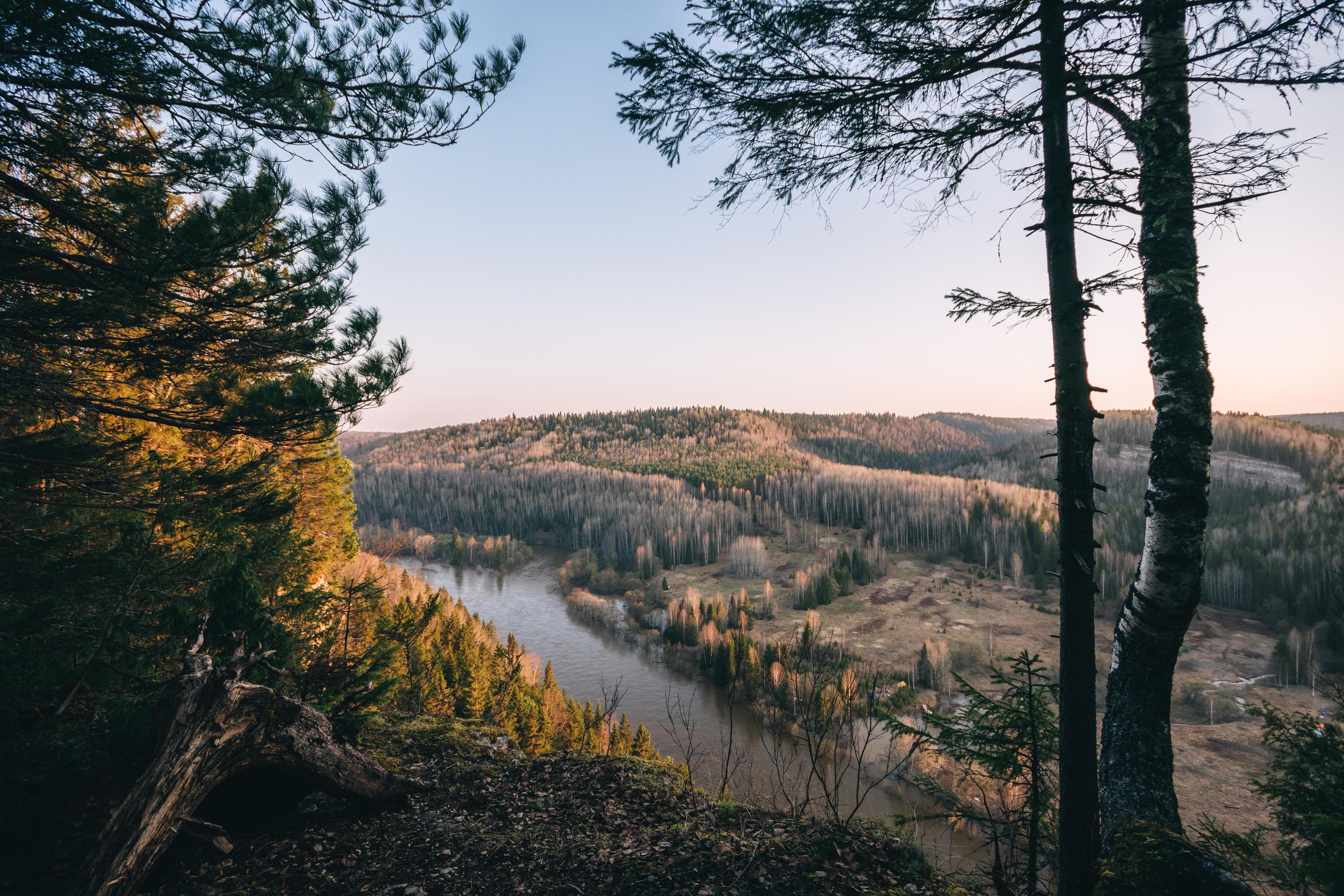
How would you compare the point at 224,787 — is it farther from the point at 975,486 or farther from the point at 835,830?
the point at 975,486

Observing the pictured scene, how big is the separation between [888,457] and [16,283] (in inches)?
7210

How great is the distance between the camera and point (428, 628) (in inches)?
827

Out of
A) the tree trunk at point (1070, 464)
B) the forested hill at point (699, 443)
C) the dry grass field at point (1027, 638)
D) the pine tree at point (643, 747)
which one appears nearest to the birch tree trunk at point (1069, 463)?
the tree trunk at point (1070, 464)

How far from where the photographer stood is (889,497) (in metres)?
100

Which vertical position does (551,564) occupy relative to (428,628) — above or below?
below

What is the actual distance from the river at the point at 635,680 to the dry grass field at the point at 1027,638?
42.4ft

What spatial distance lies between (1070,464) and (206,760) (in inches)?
271

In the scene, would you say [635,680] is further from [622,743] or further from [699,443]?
[699,443]

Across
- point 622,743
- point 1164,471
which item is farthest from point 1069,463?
point 622,743

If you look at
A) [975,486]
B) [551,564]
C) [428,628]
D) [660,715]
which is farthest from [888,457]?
[428,628]

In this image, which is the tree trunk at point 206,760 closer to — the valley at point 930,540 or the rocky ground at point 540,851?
the rocky ground at point 540,851

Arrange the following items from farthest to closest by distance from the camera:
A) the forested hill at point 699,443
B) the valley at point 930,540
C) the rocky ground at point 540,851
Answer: the forested hill at point 699,443, the valley at point 930,540, the rocky ground at point 540,851

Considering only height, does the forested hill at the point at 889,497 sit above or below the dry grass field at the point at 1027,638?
above

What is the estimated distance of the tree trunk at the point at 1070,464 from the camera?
3.74 meters
